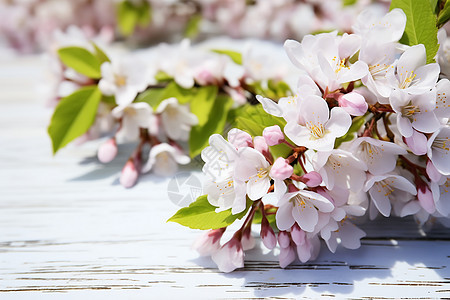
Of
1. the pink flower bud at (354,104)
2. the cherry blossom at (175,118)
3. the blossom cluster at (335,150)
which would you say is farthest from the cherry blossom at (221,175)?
the cherry blossom at (175,118)

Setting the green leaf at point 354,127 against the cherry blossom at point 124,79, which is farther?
the cherry blossom at point 124,79

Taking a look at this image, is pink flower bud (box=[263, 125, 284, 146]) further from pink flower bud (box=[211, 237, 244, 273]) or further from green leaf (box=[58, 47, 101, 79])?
green leaf (box=[58, 47, 101, 79])

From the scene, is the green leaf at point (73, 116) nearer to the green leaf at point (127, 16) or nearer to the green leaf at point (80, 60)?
the green leaf at point (80, 60)

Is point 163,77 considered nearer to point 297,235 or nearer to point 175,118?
point 175,118

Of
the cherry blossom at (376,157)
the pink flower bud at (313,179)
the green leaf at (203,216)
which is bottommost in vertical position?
the green leaf at (203,216)

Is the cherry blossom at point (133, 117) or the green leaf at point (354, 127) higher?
the cherry blossom at point (133, 117)

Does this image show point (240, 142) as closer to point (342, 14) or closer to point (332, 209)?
A: point (332, 209)

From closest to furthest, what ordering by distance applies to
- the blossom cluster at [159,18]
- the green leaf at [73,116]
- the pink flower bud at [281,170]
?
the pink flower bud at [281,170] < the green leaf at [73,116] < the blossom cluster at [159,18]
